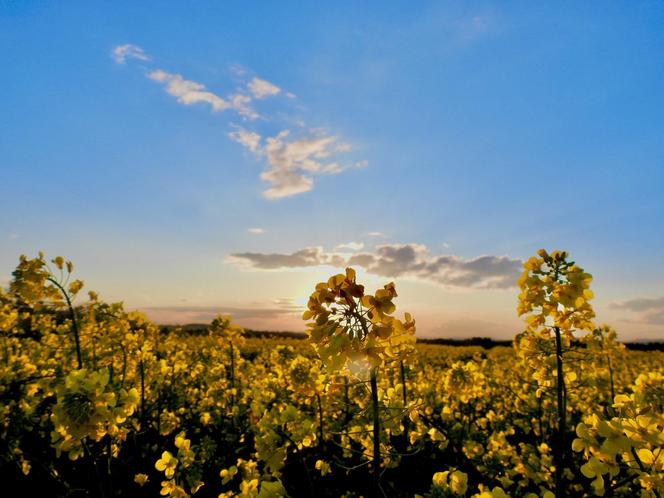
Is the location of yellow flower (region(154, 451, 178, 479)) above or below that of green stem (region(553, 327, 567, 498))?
below

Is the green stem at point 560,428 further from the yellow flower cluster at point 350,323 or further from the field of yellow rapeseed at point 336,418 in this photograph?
the yellow flower cluster at point 350,323

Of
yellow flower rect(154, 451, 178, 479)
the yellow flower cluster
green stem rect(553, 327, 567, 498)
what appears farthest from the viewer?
yellow flower rect(154, 451, 178, 479)

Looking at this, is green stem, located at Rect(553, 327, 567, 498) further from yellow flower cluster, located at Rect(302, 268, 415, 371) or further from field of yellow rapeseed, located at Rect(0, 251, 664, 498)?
yellow flower cluster, located at Rect(302, 268, 415, 371)

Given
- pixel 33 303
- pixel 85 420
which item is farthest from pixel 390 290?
pixel 33 303

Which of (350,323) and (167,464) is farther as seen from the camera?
(167,464)

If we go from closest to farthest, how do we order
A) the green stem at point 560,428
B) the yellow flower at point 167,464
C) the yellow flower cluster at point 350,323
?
the yellow flower cluster at point 350,323 → the green stem at point 560,428 → the yellow flower at point 167,464

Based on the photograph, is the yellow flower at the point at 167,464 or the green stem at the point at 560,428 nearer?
the green stem at the point at 560,428

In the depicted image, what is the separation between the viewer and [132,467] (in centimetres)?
608

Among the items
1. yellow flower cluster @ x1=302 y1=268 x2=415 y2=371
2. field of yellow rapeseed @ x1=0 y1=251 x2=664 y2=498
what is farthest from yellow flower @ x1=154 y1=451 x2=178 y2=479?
yellow flower cluster @ x1=302 y1=268 x2=415 y2=371

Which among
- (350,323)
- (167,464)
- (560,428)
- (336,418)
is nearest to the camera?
(350,323)

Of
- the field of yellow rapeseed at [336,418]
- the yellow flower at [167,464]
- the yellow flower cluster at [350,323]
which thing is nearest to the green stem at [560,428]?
the field of yellow rapeseed at [336,418]

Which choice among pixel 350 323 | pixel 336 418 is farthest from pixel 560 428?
pixel 336 418

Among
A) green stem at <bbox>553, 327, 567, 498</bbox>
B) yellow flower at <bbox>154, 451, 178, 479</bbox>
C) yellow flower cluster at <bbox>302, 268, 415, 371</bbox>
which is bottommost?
yellow flower at <bbox>154, 451, 178, 479</bbox>

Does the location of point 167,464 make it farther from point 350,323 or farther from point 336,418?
point 336,418
